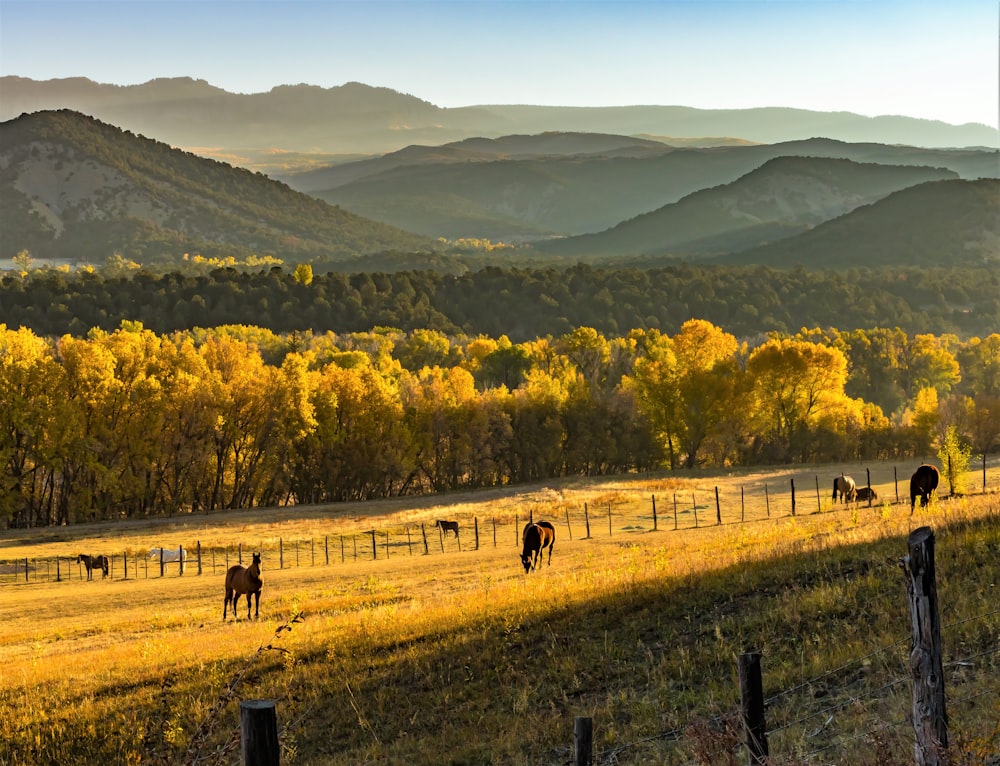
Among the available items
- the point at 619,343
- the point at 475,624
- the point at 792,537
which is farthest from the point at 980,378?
the point at 475,624

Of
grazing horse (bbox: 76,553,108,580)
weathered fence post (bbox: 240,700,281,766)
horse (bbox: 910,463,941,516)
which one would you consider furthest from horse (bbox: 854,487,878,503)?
weathered fence post (bbox: 240,700,281,766)

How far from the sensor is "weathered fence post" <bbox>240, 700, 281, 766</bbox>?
19.6 feet

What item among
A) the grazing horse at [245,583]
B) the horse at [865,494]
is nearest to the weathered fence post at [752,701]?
the grazing horse at [245,583]

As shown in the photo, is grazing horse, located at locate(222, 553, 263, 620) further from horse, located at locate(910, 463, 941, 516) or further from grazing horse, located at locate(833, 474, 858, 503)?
grazing horse, located at locate(833, 474, 858, 503)

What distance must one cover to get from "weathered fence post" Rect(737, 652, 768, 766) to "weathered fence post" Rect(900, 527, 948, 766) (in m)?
1.26

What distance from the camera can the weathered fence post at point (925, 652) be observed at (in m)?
7.14

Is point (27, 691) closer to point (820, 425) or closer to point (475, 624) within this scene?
point (475, 624)

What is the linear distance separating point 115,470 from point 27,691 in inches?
2407

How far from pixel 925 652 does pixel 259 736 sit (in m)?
4.79

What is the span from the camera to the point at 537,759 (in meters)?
12.0

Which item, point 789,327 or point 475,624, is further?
point 789,327

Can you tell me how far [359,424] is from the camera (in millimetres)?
87938

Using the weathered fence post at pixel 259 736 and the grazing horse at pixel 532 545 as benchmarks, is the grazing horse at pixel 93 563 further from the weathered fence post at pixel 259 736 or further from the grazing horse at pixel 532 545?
the weathered fence post at pixel 259 736

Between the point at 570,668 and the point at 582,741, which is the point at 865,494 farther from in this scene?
the point at 582,741
